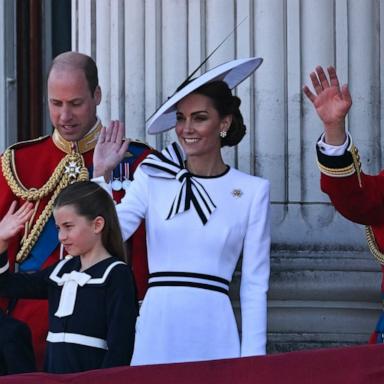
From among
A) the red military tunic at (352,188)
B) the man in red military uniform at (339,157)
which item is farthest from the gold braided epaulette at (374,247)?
the man in red military uniform at (339,157)

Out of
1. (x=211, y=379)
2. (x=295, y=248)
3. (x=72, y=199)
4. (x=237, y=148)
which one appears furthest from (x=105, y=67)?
(x=211, y=379)

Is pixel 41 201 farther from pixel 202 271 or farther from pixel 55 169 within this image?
pixel 202 271

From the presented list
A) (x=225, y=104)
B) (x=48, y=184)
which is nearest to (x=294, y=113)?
(x=225, y=104)

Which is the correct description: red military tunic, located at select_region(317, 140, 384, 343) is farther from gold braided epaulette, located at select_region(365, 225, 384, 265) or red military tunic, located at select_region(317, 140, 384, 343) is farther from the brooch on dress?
the brooch on dress

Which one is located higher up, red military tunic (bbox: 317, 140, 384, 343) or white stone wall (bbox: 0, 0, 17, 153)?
white stone wall (bbox: 0, 0, 17, 153)

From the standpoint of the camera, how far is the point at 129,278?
521 centimetres

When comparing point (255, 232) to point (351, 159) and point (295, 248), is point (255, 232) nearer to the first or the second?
point (351, 159)

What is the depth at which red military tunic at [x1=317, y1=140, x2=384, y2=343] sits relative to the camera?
5336 millimetres

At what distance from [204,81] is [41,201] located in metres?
0.81

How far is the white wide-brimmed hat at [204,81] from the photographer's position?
5.60 m

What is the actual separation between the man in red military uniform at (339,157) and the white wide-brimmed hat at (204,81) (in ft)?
1.36

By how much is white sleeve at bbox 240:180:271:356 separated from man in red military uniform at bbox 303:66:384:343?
27 centimetres

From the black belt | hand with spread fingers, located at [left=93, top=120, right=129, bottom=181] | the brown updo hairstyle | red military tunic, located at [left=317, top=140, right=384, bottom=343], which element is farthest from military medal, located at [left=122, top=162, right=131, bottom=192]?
red military tunic, located at [left=317, top=140, right=384, bottom=343]

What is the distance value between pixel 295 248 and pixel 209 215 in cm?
92
